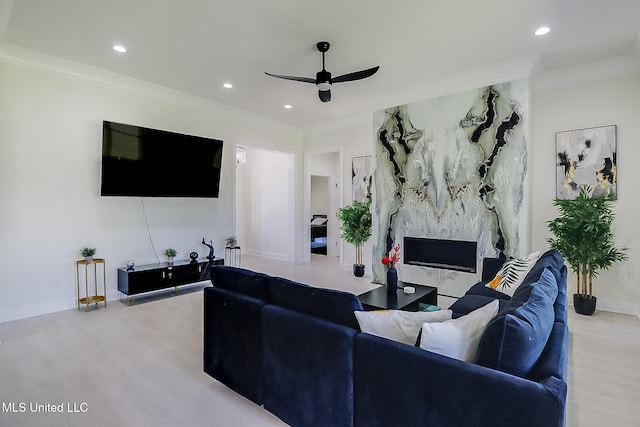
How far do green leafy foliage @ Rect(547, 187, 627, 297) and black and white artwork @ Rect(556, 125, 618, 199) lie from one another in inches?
9.4

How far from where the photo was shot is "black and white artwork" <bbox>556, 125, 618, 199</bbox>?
417 cm

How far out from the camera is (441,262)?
5.04 metres

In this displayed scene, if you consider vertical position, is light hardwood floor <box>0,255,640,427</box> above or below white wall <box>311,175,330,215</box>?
below

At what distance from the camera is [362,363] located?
5.11 ft

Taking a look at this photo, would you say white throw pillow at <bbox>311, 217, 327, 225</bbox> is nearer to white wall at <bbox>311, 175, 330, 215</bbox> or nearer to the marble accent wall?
white wall at <bbox>311, 175, 330, 215</bbox>

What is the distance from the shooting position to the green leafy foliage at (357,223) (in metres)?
6.30

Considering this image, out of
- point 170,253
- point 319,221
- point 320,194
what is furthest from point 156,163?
point 320,194

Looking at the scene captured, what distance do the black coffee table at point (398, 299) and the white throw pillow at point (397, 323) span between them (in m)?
1.37

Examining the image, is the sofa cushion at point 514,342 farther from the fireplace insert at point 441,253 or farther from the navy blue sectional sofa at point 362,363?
the fireplace insert at point 441,253

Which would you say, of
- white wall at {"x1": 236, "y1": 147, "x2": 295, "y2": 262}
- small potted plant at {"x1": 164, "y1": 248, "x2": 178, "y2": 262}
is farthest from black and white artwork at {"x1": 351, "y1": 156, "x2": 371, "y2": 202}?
small potted plant at {"x1": 164, "y1": 248, "x2": 178, "y2": 262}

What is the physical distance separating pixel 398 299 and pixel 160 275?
3458 mm

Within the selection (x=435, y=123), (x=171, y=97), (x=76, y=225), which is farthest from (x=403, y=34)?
(x=76, y=225)

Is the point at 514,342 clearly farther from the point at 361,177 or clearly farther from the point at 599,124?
the point at 361,177

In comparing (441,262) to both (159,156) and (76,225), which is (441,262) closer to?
(159,156)
